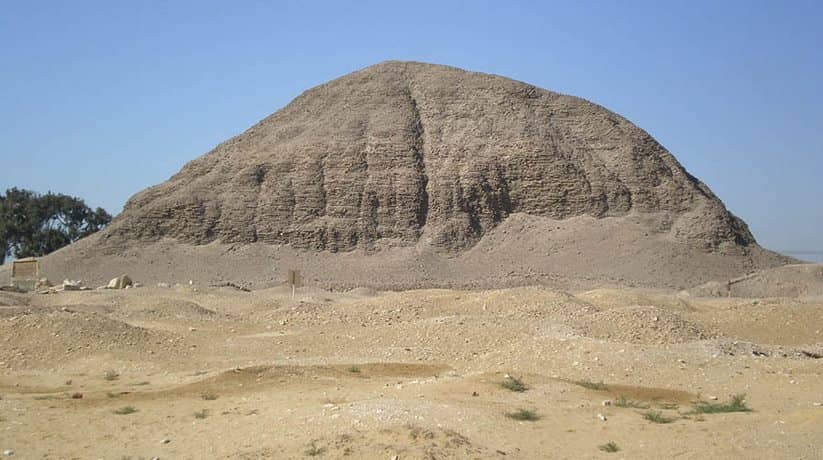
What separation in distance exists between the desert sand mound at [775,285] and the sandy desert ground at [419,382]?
17.7 meters

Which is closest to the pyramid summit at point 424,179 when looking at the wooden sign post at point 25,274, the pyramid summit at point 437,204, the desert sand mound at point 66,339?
the pyramid summit at point 437,204

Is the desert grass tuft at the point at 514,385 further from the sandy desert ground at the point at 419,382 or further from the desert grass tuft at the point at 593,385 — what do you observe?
the desert grass tuft at the point at 593,385

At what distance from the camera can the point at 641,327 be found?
16062mm

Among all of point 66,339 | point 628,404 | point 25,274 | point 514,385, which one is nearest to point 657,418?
point 628,404

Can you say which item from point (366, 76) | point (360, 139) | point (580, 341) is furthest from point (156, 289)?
point (366, 76)

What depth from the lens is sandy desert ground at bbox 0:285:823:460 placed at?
28.1 feet

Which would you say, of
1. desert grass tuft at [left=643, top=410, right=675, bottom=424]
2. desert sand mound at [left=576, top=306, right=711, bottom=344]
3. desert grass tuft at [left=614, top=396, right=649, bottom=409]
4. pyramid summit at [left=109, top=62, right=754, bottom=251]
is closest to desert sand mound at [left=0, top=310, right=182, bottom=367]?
desert sand mound at [left=576, top=306, right=711, bottom=344]

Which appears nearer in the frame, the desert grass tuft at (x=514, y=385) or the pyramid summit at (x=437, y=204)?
the desert grass tuft at (x=514, y=385)

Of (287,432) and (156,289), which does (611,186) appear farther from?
(287,432)

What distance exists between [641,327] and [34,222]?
56.0 meters

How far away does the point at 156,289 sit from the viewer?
3275 centimetres

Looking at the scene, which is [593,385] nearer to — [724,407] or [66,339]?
[724,407]

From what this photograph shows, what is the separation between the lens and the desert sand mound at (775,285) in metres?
37.5

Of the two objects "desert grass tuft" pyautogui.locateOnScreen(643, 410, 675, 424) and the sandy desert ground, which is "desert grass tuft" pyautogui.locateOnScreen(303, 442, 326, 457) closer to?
the sandy desert ground
